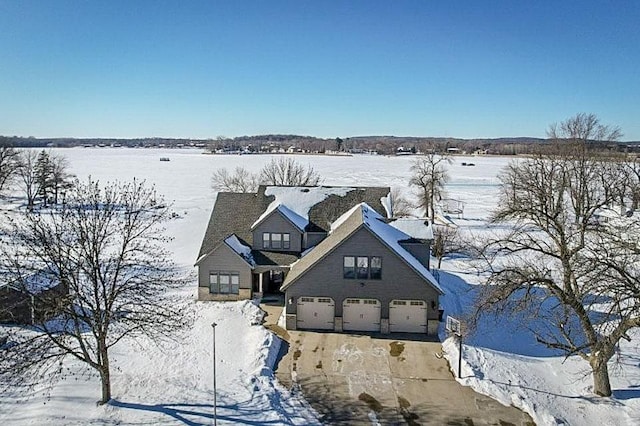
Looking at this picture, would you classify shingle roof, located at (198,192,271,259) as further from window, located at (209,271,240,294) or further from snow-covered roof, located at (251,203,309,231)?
window, located at (209,271,240,294)

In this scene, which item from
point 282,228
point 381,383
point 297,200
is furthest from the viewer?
point 297,200

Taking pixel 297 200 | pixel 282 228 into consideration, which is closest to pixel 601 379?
pixel 282 228

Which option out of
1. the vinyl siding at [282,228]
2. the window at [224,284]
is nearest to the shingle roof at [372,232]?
the vinyl siding at [282,228]

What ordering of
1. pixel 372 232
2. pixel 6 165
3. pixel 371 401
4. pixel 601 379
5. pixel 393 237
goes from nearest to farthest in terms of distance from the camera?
pixel 371 401 → pixel 601 379 → pixel 372 232 → pixel 393 237 → pixel 6 165

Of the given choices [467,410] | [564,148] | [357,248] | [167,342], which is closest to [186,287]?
[167,342]

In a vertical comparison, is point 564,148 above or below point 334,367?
above

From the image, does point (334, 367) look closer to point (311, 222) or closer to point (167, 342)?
point (167, 342)

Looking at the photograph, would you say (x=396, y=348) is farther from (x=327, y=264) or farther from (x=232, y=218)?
(x=232, y=218)
